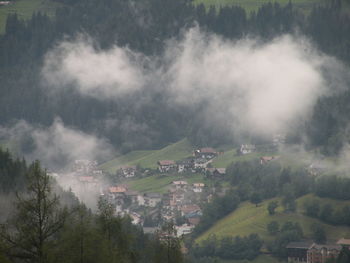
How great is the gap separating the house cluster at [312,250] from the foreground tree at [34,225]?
106822mm

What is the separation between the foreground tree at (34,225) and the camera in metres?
47.8

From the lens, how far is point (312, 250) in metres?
155

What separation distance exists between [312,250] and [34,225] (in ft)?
365

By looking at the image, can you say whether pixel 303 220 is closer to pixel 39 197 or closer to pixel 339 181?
pixel 339 181

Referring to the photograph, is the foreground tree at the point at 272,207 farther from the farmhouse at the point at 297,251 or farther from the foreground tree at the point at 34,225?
the foreground tree at the point at 34,225

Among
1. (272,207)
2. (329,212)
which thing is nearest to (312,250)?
(329,212)

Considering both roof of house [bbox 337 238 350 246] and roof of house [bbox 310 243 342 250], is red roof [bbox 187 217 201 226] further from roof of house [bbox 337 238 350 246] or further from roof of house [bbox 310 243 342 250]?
roof of house [bbox 337 238 350 246]

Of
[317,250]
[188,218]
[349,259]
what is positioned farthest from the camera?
[188,218]

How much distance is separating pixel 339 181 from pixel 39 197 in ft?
427

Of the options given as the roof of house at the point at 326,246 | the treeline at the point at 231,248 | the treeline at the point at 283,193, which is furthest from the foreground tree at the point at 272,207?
the roof of house at the point at 326,246

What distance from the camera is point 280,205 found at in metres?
179

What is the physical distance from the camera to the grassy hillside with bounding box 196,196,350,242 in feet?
537

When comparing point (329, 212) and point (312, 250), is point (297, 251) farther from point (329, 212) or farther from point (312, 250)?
point (329, 212)

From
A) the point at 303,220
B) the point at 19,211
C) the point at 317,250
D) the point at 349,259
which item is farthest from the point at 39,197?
the point at 303,220
